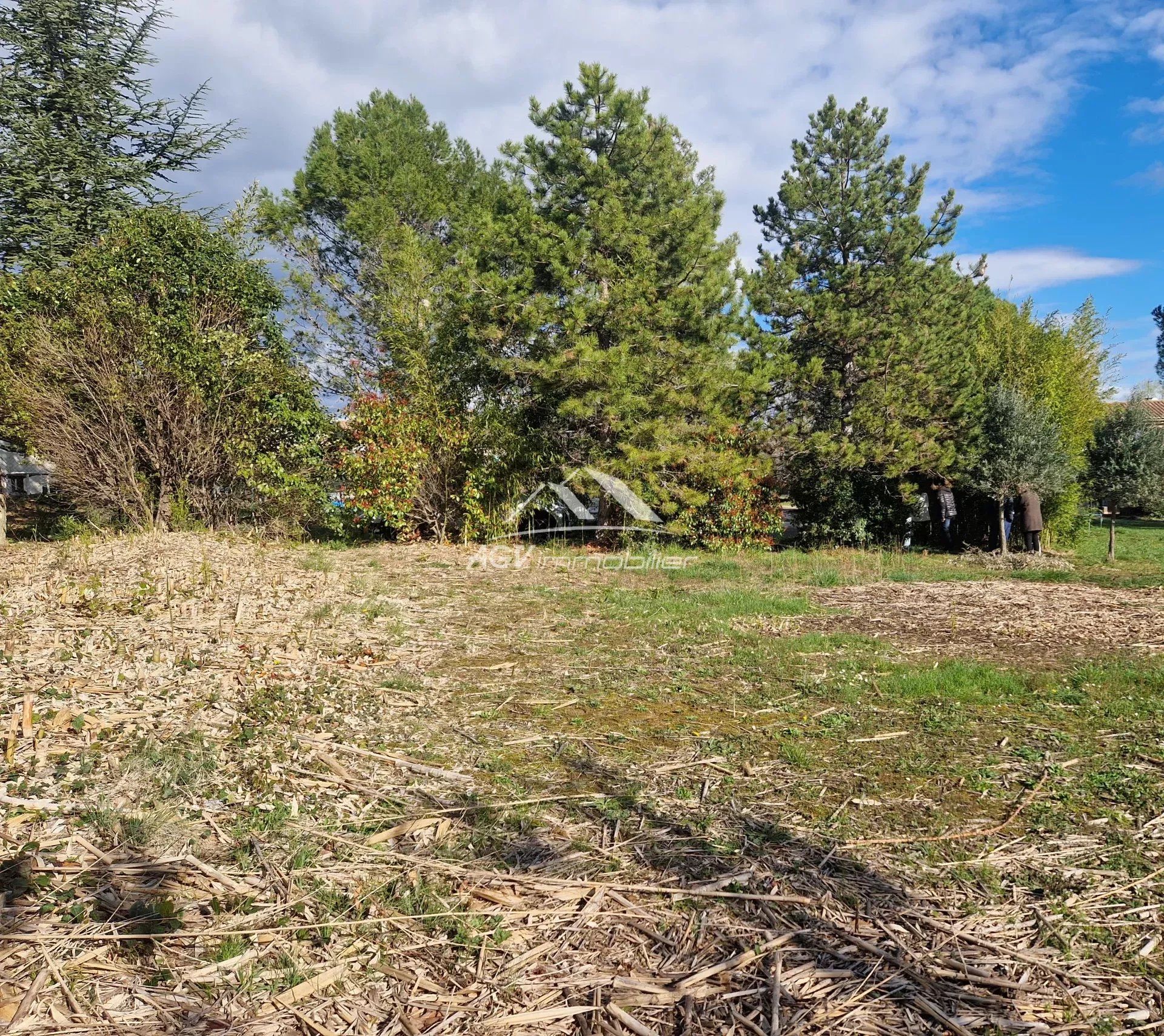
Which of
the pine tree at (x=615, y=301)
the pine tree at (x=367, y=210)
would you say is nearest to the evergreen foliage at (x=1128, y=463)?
the pine tree at (x=615, y=301)

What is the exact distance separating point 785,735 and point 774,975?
201 centimetres

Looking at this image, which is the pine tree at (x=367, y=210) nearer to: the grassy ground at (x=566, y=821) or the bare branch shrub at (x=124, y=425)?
the bare branch shrub at (x=124, y=425)

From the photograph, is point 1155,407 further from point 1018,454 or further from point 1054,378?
point 1018,454

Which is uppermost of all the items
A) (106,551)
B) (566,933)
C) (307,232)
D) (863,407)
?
(307,232)

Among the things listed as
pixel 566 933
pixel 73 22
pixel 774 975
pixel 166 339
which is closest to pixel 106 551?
pixel 166 339

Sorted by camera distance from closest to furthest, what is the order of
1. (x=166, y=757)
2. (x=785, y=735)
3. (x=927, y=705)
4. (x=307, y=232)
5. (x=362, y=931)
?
(x=362, y=931)
(x=166, y=757)
(x=785, y=735)
(x=927, y=705)
(x=307, y=232)

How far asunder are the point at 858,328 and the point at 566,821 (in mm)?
13607

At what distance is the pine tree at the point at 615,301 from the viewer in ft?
41.2

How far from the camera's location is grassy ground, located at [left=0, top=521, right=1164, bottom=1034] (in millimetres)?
2084

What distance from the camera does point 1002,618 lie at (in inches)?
277

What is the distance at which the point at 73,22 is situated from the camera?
13.4m

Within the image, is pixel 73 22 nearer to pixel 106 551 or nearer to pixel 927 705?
pixel 106 551

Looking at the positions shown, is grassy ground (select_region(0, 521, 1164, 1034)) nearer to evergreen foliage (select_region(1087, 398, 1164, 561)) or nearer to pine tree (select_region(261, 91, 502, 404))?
evergreen foliage (select_region(1087, 398, 1164, 561))

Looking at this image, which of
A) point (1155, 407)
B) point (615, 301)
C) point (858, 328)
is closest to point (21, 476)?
point (615, 301)
